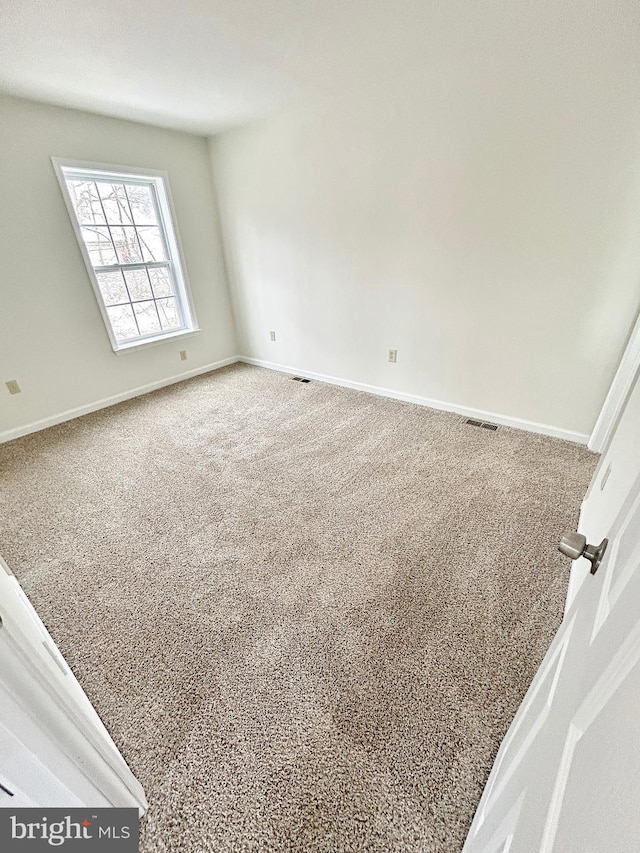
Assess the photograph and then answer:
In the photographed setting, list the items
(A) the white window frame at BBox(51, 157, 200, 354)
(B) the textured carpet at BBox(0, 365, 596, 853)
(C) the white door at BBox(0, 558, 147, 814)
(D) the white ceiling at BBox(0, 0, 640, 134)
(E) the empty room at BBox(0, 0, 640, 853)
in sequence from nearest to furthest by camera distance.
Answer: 1. (C) the white door at BBox(0, 558, 147, 814)
2. (E) the empty room at BBox(0, 0, 640, 853)
3. (B) the textured carpet at BBox(0, 365, 596, 853)
4. (D) the white ceiling at BBox(0, 0, 640, 134)
5. (A) the white window frame at BBox(51, 157, 200, 354)

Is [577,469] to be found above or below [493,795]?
below

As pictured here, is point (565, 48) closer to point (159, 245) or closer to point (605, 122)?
point (605, 122)

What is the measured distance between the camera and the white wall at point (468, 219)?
190 centimetres

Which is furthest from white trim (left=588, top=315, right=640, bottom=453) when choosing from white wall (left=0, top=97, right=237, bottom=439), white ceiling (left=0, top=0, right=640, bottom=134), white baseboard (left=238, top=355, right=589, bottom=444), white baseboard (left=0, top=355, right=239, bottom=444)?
white wall (left=0, top=97, right=237, bottom=439)

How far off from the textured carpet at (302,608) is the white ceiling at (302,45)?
7.13ft

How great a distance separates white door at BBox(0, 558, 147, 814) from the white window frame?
310cm

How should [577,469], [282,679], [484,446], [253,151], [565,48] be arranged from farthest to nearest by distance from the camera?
1. [253,151]
2. [484,446]
3. [577,469]
4. [565,48]
5. [282,679]

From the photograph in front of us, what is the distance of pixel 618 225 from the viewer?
1.96 meters

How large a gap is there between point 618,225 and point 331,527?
2.33 m

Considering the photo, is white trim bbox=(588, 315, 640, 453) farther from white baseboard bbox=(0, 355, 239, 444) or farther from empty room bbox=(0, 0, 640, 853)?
white baseboard bbox=(0, 355, 239, 444)

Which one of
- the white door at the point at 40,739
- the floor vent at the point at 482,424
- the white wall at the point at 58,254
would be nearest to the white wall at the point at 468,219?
the floor vent at the point at 482,424

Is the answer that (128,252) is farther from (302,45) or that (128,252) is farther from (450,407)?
(450,407)

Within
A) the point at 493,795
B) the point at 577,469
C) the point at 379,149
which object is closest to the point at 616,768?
the point at 493,795

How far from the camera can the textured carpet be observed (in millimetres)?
934
